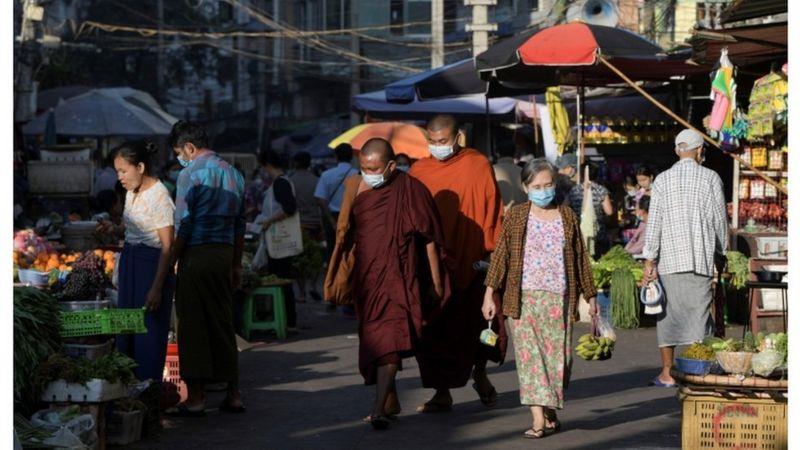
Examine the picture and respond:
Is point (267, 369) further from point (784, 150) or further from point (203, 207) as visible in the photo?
point (784, 150)

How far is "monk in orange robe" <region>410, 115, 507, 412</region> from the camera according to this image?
9.60 meters

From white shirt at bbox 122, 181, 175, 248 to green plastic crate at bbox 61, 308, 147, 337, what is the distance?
2.98ft

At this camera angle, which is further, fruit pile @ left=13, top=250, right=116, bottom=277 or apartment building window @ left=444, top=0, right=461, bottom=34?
apartment building window @ left=444, top=0, right=461, bottom=34

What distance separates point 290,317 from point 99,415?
6715mm

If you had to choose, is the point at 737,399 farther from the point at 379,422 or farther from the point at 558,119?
the point at 558,119

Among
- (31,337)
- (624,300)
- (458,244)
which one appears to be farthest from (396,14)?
(31,337)

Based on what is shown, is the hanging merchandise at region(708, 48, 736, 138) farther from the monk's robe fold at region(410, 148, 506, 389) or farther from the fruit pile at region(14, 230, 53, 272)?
the fruit pile at region(14, 230, 53, 272)

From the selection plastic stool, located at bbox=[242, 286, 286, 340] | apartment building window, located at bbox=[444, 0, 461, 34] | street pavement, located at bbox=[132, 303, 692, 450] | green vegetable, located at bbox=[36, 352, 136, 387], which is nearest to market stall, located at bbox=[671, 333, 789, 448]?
street pavement, located at bbox=[132, 303, 692, 450]

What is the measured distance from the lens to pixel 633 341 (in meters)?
13.6

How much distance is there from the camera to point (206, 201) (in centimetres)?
925

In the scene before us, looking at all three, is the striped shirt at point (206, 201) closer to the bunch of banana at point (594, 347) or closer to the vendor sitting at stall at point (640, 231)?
the bunch of banana at point (594, 347)

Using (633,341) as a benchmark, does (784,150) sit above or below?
above

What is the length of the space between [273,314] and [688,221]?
561 centimetres

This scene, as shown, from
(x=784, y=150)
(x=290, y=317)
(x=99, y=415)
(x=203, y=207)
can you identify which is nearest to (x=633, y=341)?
(x=784, y=150)
